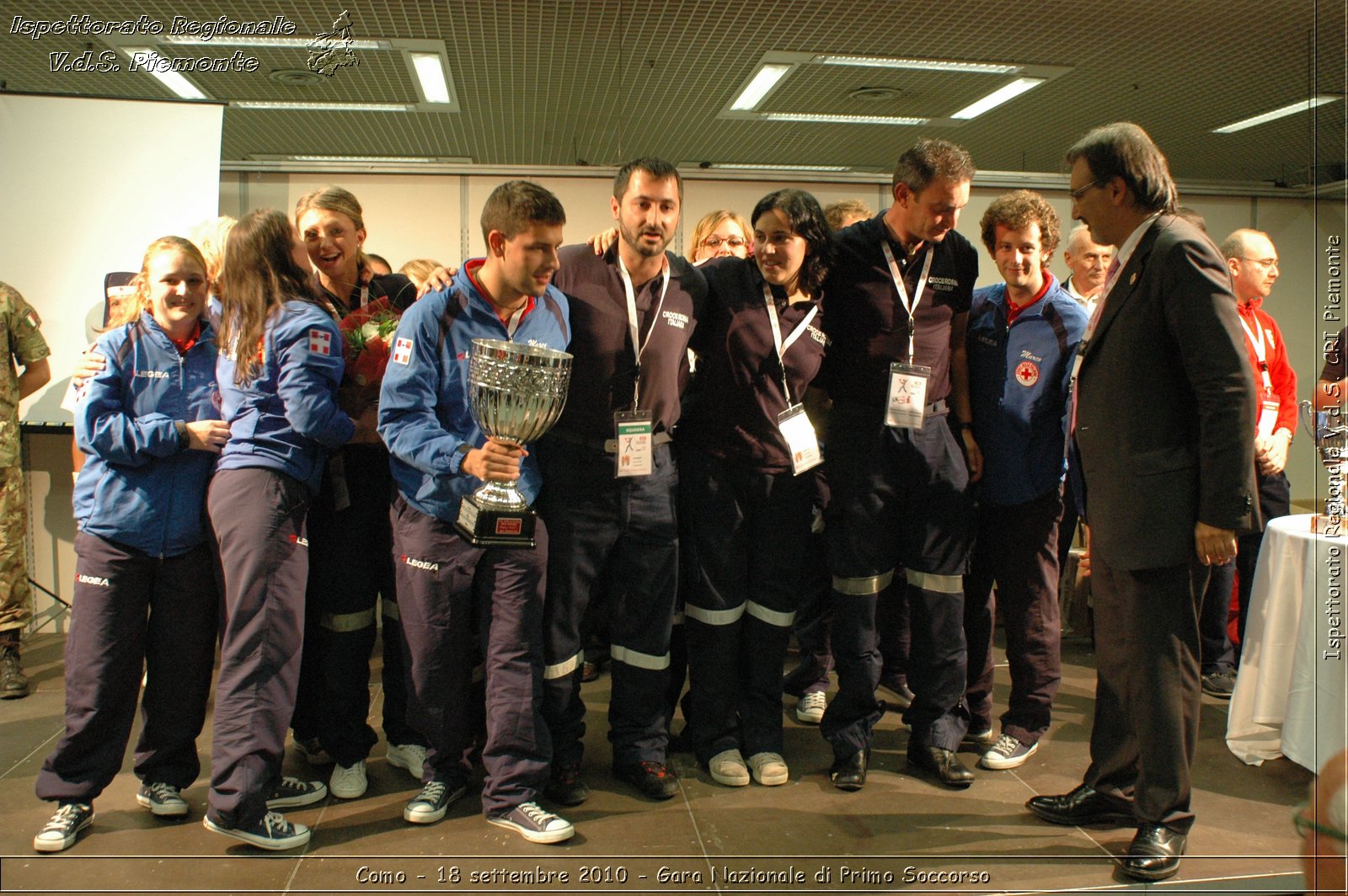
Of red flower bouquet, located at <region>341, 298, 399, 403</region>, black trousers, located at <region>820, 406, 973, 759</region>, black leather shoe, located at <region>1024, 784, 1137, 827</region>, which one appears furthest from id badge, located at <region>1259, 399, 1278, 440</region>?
red flower bouquet, located at <region>341, 298, 399, 403</region>

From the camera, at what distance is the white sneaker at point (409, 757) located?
2.79m

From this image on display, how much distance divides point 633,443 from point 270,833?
52.3 inches

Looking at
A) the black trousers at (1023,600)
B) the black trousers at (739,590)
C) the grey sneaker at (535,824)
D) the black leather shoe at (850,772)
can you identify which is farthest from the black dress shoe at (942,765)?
the grey sneaker at (535,824)

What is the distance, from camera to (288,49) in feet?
19.8

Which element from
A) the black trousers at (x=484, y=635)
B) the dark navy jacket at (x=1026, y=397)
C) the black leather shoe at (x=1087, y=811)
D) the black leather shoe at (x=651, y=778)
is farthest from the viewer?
the dark navy jacket at (x=1026, y=397)

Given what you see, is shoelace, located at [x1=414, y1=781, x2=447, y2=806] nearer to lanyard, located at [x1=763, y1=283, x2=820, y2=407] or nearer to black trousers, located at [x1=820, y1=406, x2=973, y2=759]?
black trousers, located at [x1=820, y1=406, x2=973, y2=759]

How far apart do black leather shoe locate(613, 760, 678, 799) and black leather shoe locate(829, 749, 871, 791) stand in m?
0.48

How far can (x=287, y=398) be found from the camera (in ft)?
7.79

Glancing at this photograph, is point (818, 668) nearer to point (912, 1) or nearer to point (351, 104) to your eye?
point (912, 1)

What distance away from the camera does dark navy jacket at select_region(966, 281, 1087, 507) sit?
2.88 metres

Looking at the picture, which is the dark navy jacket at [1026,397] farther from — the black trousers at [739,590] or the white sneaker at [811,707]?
the white sneaker at [811,707]

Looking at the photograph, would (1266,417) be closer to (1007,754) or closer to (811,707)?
(1007,754)

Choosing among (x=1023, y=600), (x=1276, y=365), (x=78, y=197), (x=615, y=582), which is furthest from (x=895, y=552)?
(x=78, y=197)

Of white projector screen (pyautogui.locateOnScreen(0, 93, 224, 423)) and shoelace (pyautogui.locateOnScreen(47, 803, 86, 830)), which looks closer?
shoelace (pyautogui.locateOnScreen(47, 803, 86, 830))
